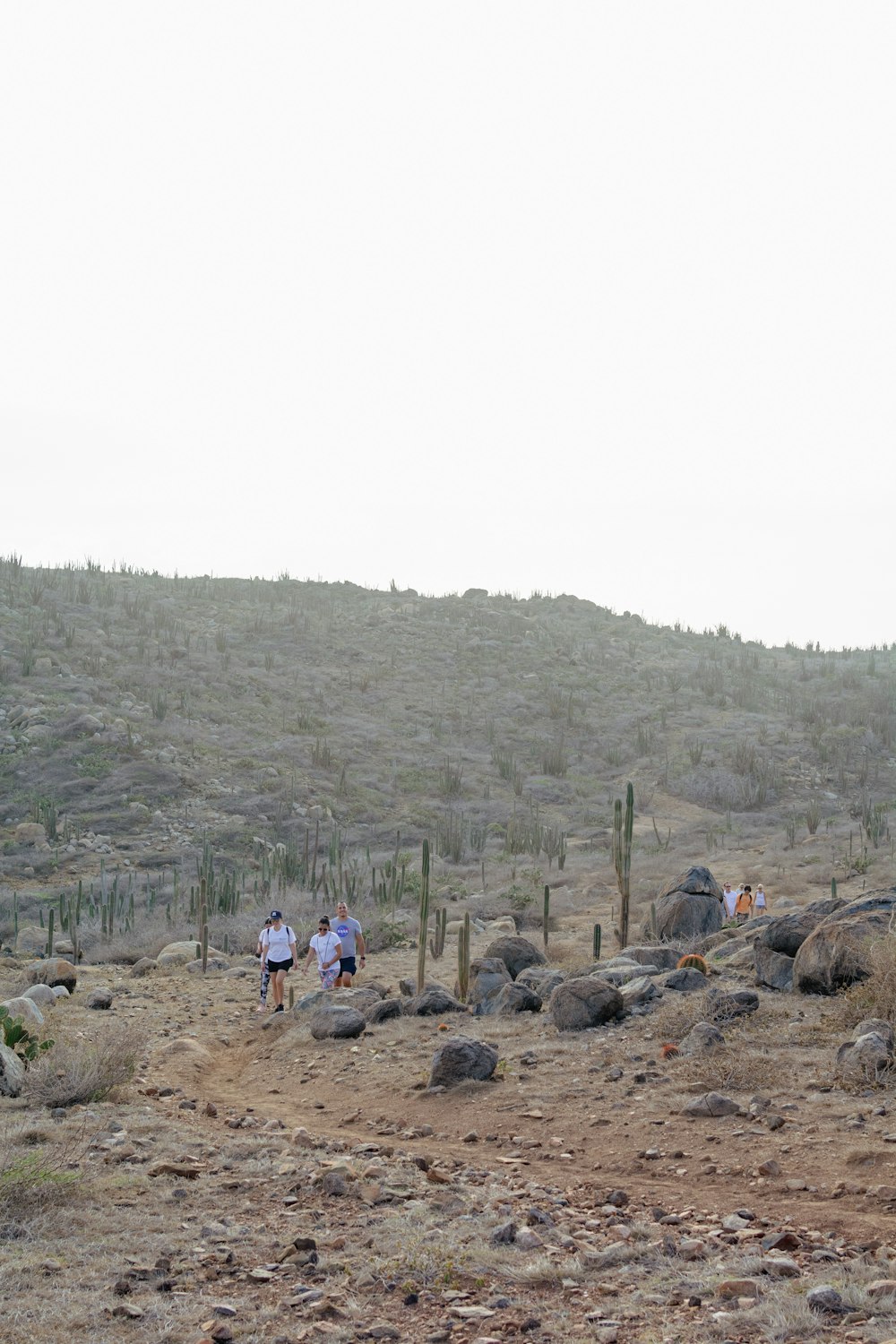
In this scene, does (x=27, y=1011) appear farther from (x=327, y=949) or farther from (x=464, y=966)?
(x=464, y=966)

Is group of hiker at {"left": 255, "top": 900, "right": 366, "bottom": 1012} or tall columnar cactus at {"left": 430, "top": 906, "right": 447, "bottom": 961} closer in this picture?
group of hiker at {"left": 255, "top": 900, "right": 366, "bottom": 1012}

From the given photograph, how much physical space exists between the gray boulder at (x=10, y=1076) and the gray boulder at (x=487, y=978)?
5.11m

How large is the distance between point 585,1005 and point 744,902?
878 cm

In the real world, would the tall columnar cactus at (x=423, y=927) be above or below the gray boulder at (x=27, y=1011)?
above

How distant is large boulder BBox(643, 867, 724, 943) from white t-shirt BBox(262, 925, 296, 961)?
525 centimetres

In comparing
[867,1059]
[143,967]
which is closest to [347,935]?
[143,967]

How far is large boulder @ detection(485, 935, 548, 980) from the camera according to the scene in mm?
14648

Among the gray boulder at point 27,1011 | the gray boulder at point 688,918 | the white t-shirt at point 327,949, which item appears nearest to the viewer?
the gray boulder at point 27,1011

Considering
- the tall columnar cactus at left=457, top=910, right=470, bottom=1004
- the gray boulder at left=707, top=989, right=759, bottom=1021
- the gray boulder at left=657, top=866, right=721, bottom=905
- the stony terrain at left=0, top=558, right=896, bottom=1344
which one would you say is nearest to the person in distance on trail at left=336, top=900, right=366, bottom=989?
the stony terrain at left=0, top=558, right=896, bottom=1344

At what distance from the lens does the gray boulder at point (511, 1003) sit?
39.4 feet

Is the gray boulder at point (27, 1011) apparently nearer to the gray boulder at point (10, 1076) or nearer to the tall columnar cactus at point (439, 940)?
the gray boulder at point (10, 1076)

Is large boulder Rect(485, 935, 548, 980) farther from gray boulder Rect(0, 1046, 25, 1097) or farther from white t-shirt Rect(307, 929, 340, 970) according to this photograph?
gray boulder Rect(0, 1046, 25, 1097)

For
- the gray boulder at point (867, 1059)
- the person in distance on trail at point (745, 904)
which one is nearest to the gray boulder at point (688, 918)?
the person in distance on trail at point (745, 904)

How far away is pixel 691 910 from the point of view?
1647 centimetres
